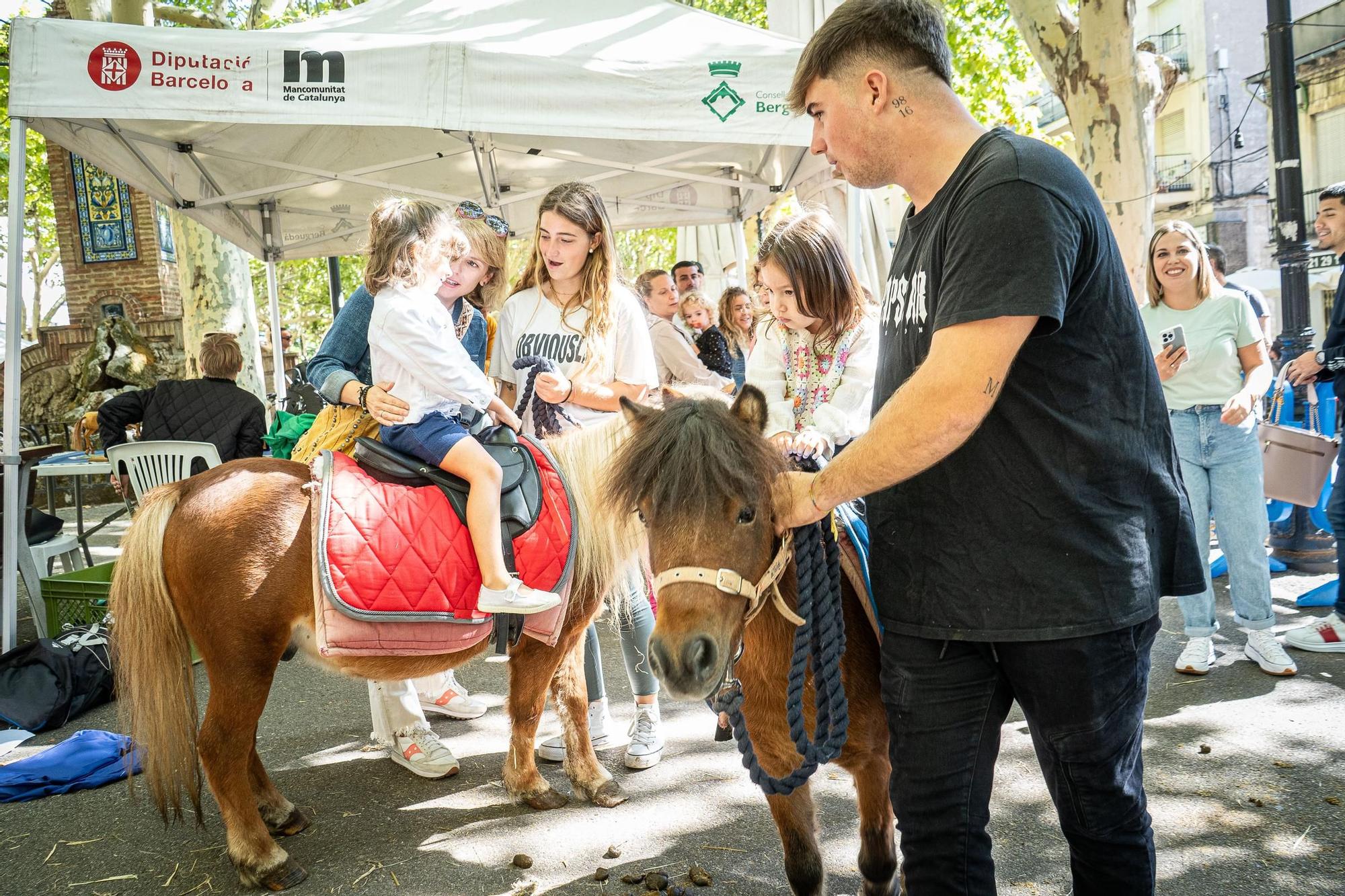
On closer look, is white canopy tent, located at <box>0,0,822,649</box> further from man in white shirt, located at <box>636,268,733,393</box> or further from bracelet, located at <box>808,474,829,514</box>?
bracelet, located at <box>808,474,829,514</box>

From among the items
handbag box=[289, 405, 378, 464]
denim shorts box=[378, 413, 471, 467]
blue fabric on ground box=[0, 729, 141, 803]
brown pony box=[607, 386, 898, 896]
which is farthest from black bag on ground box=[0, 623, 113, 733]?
brown pony box=[607, 386, 898, 896]

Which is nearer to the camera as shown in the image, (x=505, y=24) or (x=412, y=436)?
(x=412, y=436)

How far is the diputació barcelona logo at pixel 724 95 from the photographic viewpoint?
494 centimetres

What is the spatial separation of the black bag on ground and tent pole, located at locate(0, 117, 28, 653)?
0.20m

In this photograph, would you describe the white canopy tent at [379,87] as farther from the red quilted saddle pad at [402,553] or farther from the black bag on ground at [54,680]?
Answer: the red quilted saddle pad at [402,553]

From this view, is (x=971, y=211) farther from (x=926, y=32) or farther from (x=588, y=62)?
(x=588, y=62)

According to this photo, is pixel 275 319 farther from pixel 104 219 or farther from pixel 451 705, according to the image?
pixel 104 219

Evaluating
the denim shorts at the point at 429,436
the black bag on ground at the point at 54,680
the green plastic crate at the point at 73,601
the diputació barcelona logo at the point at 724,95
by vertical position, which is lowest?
the black bag on ground at the point at 54,680

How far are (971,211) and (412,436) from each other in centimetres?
200

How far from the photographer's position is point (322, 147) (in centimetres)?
673

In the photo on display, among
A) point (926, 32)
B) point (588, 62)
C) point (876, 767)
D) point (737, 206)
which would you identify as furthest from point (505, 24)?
point (876, 767)

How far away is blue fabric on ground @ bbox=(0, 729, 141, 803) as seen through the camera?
3576 mm

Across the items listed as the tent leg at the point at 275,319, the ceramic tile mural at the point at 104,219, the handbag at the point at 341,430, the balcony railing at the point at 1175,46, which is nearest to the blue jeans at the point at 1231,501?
the handbag at the point at 341,430

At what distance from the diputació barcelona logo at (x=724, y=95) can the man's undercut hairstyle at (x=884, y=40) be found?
3.53 m
